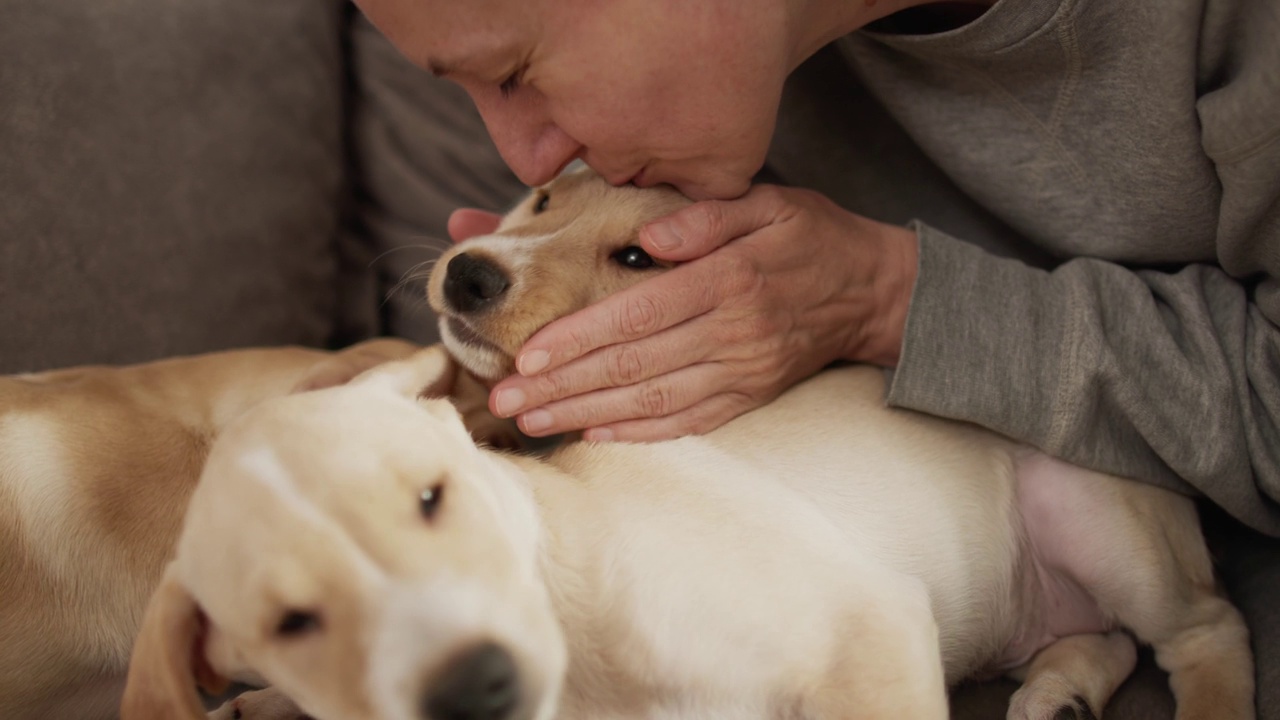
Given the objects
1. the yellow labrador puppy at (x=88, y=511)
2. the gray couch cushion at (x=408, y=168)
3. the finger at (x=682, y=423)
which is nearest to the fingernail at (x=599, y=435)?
the finger at (x=682, y=423)

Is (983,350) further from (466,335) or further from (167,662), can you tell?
(167,662)

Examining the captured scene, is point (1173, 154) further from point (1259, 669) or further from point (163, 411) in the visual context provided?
point (163, 411)

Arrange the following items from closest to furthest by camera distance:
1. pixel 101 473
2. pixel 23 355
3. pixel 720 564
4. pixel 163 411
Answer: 1. pixel 720 564
2. pixel 101 473
3. pixel 163 411
4. pixel 23 355

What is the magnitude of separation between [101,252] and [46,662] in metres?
0.79

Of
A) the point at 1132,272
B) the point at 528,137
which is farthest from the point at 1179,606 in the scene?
the point at 528,137

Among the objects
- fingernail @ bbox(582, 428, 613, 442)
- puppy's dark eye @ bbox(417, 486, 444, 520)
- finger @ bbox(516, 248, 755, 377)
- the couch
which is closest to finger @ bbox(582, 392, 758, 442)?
fingernail @ bbox(582, 428, 613, 442)

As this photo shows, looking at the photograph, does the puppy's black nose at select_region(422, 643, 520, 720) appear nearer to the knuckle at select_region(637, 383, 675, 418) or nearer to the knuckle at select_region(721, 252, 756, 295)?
the knuckle at select_region(637, 383, 675, 418)

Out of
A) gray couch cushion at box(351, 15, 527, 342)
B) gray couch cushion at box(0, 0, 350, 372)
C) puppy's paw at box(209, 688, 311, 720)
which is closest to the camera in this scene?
puppy's paw at box(209, 688, 311, 720)

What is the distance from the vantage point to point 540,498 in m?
0.98

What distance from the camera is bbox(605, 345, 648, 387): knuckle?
1137mm

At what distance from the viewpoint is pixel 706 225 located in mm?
1192

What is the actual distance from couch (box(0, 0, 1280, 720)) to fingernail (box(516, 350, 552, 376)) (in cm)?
48

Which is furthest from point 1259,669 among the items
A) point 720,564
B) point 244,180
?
point 244,180

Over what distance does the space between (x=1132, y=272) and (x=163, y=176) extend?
1.58 metres
